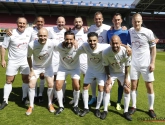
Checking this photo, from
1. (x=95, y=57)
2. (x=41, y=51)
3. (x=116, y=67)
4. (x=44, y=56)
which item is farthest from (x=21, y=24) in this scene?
(x=116, y=67)

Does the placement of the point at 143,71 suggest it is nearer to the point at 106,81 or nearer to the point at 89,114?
the point at 106,81

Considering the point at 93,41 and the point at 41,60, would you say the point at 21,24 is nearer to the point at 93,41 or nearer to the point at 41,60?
the point at 41,60

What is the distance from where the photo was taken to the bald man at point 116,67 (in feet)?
13.2

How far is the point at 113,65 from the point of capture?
4234 mm

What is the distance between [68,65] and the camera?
4.53 meters

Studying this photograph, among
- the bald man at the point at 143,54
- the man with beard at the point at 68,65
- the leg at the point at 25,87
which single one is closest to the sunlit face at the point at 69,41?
the man with beard at the point at 68,65

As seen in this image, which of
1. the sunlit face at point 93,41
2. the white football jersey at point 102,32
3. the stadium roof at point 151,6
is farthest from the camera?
the stadium roof at point 151,6

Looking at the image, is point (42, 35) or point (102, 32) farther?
point (102, 32)

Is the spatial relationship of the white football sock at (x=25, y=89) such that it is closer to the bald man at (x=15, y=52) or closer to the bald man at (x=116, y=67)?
the bald man at (x=15, y=52)

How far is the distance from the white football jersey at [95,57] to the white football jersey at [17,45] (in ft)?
5.26

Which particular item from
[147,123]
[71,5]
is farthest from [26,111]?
[71,5]

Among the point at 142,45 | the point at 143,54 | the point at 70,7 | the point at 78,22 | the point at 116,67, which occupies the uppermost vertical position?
the point at 70,7

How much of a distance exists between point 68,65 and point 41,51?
73 cm

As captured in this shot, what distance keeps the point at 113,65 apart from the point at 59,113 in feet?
5.50
